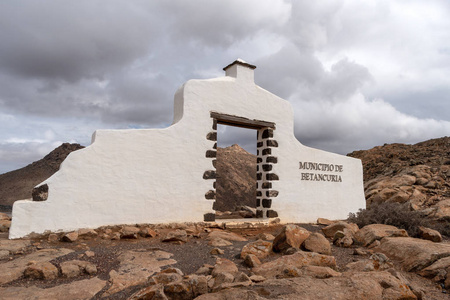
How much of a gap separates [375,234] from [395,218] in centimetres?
195

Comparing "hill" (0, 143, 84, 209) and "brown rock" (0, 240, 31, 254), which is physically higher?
"hill" (0, 143, 84, 209)

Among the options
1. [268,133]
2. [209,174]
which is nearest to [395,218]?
[268,133]

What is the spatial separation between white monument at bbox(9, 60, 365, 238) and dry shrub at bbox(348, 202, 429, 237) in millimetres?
1759

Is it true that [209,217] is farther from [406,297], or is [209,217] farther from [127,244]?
[406,297]

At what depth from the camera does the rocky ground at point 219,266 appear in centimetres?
324

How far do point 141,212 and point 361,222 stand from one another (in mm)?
5743

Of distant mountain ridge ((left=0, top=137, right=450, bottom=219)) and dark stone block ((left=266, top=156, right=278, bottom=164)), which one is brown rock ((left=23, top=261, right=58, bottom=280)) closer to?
dark stone block ((left=266, top=156, right=278, bottom=164))

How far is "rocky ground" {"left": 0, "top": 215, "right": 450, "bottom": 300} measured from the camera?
3.24 m

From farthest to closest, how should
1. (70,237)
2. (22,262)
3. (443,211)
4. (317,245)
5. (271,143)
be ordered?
(443,211) → (271,143) → (70,237) → (317,245) → (22,262)

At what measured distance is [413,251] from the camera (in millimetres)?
5156

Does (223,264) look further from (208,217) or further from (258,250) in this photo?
(208,217)

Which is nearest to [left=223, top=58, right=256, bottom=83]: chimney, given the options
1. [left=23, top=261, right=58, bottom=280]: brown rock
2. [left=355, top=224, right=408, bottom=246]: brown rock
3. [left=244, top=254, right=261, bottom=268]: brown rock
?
[left=355, top=224, right=408, bottom=246]: brown rock

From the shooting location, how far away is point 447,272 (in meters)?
4.36

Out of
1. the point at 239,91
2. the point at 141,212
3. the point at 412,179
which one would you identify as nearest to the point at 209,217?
the point at 141,212
